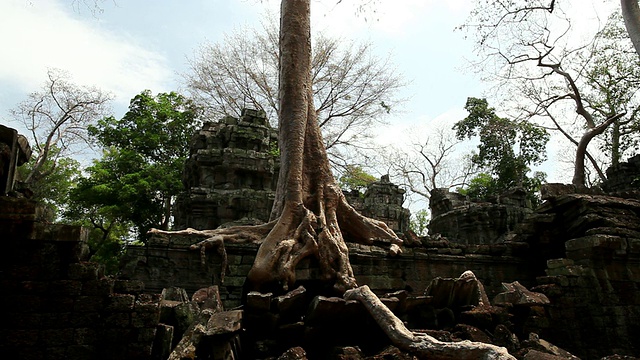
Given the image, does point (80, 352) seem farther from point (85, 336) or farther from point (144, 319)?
point (144, 319)

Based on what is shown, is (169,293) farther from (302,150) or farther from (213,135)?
(213,135)

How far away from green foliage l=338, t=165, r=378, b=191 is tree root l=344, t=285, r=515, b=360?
16.4m

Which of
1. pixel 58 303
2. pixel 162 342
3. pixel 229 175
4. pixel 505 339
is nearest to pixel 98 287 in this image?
pixel 58 303

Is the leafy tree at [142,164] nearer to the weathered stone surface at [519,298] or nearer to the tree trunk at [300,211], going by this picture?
the tree trunk at [300,211]

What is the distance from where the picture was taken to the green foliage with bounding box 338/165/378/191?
2105cm

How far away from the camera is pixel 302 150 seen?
21.7ft

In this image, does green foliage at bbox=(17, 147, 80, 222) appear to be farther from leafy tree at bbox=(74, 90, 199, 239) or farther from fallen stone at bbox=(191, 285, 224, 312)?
fallen stone at bbox=(191, 285, 224, 312)

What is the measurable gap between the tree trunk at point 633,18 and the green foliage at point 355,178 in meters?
13.0

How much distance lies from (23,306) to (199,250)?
2.08 metres

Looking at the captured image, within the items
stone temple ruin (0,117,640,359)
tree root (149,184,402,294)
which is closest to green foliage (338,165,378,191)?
stone temple ruin (0,117,640,359)

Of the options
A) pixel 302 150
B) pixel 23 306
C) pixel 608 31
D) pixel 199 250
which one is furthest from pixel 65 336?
pixel 608 31

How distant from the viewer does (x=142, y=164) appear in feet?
52.4

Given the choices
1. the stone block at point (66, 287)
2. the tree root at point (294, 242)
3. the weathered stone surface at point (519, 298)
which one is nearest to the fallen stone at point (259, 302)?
the tree root at point (294, 242)

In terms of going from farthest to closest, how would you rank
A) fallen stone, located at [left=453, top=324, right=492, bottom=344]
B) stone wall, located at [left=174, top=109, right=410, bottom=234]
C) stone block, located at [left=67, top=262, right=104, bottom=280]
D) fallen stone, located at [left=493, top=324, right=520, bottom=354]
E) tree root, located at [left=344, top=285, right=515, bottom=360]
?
1. stone wall, located at [left=174, top=109, right=410, bottom=234]
2. fallen stone, located at [left=493, top=324, right=520, bottom=354]
3. fallen stone, located at [left=453, top=324, right=492, bottom=344]
4. stone block, located at [left=67, top=262, right=104, bottom=280]
5. tree root, located at [left=344, top=285, right=515, bottom=360]
